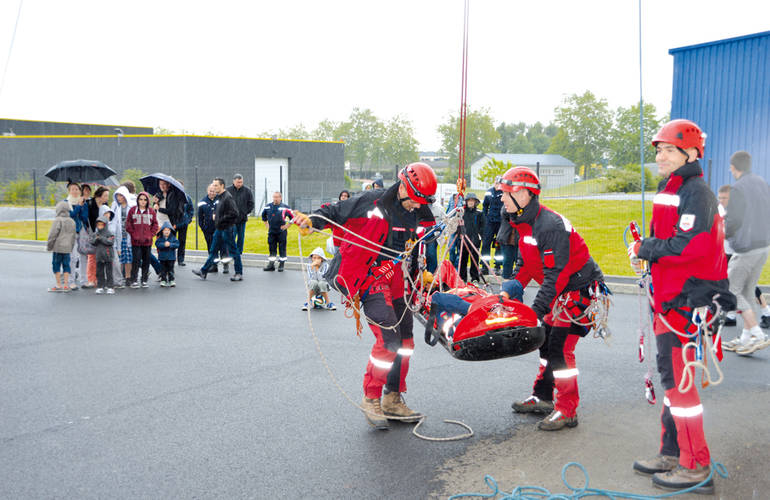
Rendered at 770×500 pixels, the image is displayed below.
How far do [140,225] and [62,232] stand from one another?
1.35 meters

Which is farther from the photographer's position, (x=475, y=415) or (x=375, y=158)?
(x=375, y=158)

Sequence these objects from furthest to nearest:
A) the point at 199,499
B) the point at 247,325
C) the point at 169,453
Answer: the point at 247,325 < the point at 169,453 < the point at 199,499

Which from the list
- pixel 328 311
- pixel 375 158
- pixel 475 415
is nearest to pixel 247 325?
pixel 328 311

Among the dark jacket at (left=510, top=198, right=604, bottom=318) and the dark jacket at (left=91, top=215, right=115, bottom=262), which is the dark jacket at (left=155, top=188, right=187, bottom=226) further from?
the dark jacket at (left=510, top=198, right=604, bottom=318)

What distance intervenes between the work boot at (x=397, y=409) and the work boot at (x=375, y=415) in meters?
0.17

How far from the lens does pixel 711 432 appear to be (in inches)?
203

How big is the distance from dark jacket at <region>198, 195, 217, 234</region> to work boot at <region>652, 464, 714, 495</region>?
41.5 feet

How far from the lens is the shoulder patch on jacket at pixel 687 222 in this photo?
4031mm

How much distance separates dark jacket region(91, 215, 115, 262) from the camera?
12.1 meters

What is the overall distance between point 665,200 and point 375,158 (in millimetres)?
85501

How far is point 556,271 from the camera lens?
501 cm

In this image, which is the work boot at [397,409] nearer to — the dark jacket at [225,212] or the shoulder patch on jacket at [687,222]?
the shoulder patch on jacket at [687,222]

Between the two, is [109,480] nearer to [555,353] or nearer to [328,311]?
[555,353]

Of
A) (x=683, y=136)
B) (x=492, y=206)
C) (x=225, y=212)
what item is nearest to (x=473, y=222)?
(x=492, y=206)
